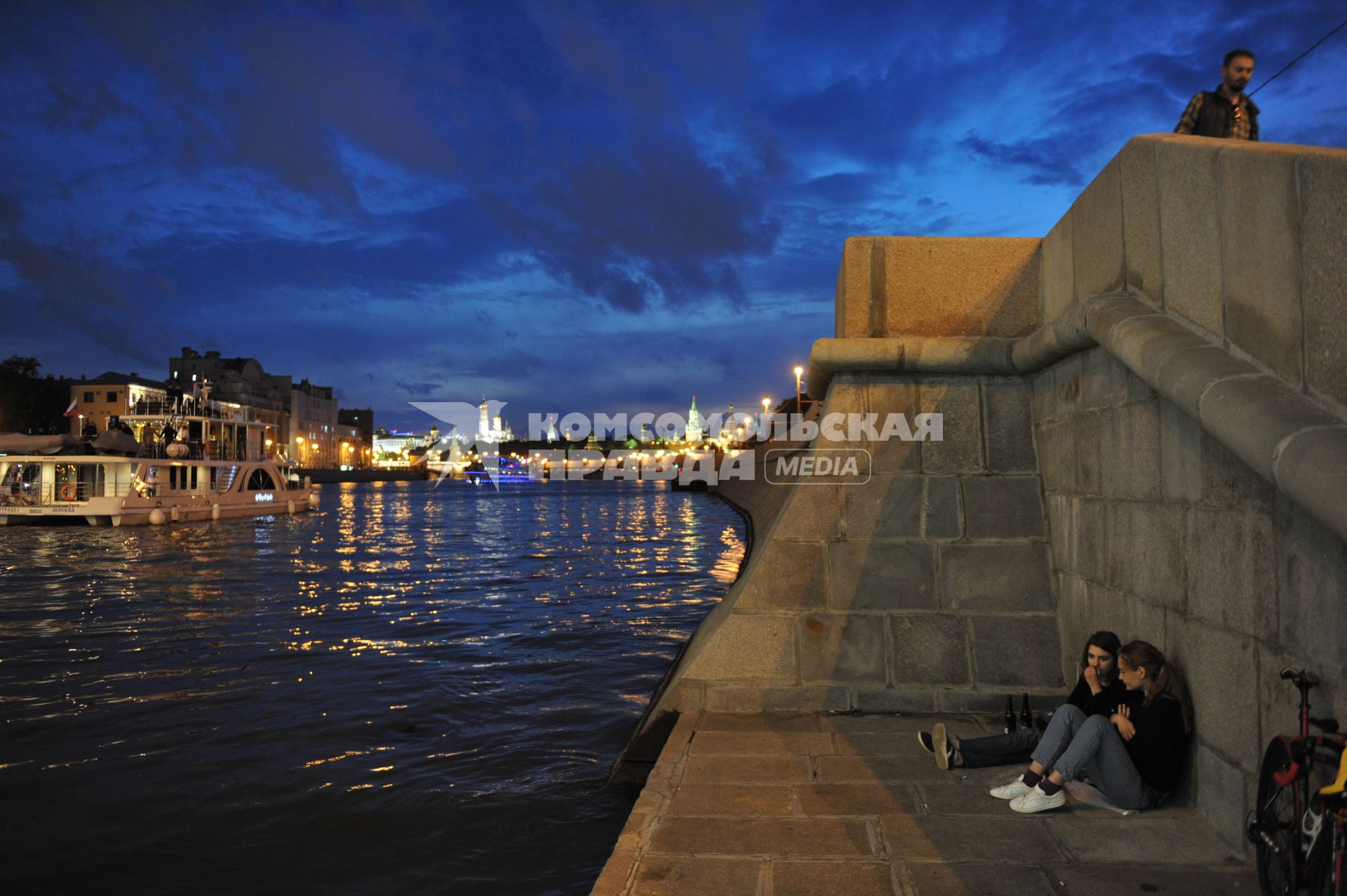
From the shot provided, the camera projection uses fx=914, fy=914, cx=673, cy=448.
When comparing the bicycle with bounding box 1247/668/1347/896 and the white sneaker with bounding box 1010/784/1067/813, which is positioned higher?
the bicycle with bounding box 1247/668/1347/896

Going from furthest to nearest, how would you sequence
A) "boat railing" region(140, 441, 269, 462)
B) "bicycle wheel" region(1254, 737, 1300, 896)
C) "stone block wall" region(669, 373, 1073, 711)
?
"boat railing" region(140, 441, 269, 462) → "stone block wall" region(669, 373, 1073, 711) → "bicycle wheel" region(1254, 737, 1300, 896)

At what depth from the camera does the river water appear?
21.1ft

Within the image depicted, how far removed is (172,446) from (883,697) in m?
46.0

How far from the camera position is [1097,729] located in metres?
4.57

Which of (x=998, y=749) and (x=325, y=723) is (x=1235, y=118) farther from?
(x=325, y=723)

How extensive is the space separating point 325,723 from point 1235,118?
9.65m

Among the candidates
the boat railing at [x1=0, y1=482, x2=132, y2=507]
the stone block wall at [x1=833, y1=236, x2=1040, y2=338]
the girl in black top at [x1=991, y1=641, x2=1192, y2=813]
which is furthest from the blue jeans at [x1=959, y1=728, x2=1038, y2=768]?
the boat railing at [x1=0, y1=482, x2=132, y2=507]

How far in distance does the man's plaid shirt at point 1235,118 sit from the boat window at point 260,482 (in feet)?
174

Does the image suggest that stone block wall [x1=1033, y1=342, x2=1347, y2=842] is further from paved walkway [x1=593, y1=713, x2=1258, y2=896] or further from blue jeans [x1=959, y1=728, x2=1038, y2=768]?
blue jeans [x1=959, y1=728, x2=1038, y2=768]

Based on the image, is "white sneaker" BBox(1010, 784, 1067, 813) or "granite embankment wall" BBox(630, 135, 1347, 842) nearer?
"granite embankment wall" BBox(630, 135, 1347, 842)

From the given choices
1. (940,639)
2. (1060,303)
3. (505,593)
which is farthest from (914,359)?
(505,593)

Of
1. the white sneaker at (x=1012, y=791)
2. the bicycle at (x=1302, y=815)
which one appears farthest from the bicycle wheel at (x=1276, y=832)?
the white sneaker at (x=1012, y=791)

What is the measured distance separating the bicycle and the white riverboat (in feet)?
152

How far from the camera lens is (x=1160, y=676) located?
14.7 feet
